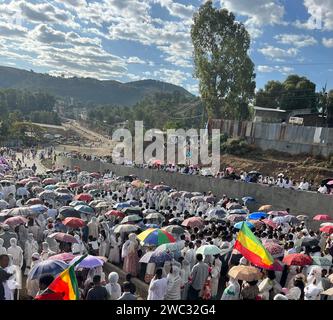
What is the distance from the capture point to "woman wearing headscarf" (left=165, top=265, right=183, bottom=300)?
23.5 feet

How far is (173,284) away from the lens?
7195mm

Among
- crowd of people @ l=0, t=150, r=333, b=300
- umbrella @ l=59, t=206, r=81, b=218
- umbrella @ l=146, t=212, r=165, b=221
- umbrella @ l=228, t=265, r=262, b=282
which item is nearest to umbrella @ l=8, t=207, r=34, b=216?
crowd of people @ l=0, t=150, r=333, b=300

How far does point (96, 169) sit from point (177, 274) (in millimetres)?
24098

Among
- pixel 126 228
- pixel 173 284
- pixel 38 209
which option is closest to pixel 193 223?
pixel 126 228

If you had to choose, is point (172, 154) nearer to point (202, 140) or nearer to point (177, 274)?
point (202, 140)

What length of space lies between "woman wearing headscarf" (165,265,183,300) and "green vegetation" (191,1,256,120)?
29.4 meters

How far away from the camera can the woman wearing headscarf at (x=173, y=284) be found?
23.5ft

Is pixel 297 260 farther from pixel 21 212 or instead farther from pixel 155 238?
pixel 21 212

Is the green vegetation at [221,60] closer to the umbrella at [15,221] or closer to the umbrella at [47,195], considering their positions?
the umbrella at [47,195]

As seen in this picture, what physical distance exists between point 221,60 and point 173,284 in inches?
1196

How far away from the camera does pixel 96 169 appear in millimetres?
30844

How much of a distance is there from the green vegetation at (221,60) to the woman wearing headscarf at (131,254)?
89.6 feet

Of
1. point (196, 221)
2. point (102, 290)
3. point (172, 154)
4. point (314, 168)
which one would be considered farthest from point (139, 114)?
point (102, 290)

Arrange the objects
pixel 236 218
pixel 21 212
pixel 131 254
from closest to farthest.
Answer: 1. pixel 131 254
2. pixel 21 212
3. pixel 236 218
